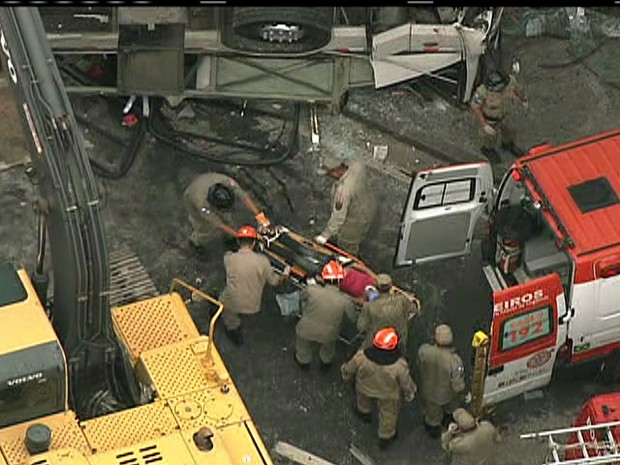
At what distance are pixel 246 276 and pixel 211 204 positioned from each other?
1076 millimetres

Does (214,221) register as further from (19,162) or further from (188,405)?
(188,405)

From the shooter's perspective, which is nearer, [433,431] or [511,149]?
[433,431]

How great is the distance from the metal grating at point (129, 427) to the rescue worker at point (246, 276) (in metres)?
2.63

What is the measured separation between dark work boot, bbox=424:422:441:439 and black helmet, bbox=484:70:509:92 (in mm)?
3861

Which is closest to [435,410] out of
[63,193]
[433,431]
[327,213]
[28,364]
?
[433,431]

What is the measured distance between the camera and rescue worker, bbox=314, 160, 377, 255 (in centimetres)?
1345

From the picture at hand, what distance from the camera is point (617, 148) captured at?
42.7 ft

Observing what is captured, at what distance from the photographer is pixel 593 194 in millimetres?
12555

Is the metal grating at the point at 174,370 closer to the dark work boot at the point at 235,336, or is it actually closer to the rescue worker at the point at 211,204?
the dark work boot at the point at 235,336

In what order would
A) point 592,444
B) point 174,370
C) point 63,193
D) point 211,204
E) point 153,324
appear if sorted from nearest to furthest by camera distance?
point 63,193 → point 592,444 → point 174,370 → point 153,324 → point 211,204

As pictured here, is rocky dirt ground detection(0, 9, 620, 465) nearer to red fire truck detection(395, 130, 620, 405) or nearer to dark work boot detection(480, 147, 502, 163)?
dark work boot detection(480, 147, 502, 163)

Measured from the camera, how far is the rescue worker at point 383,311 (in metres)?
12.4

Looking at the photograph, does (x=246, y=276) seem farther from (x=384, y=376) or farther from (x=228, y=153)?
(x=228, y=153)

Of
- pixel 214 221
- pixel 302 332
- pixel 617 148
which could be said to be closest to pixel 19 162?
pixel 214 221
